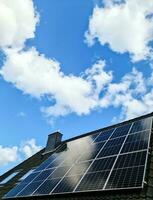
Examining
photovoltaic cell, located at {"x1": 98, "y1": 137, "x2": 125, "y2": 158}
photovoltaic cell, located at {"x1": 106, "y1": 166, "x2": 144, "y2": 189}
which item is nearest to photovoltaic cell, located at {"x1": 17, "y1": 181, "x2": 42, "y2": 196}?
photovoltaic cell, located at {"x1": 98, "y1": 137, "x2": 125, "y2": 158}

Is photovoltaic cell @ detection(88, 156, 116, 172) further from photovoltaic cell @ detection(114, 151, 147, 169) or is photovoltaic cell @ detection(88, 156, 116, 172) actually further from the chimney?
the chimney

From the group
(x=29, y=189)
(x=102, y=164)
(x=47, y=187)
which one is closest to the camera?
(x=102, y=164)

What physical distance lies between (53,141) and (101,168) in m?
14.0

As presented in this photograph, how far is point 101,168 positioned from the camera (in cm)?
1262

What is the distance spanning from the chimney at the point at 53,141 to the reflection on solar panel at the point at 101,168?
22.0 ft

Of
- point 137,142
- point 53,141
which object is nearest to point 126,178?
point 137,142

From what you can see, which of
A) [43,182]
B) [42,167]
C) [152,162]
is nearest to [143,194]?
[152,162]

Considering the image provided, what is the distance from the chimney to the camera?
25.3m

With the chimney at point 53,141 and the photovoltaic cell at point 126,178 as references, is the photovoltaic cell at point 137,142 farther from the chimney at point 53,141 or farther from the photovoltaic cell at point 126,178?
Answer: the chimney at point 53,141

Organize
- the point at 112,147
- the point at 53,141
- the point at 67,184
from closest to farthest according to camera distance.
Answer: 1. the point at 67,184
2. the point at 112,147
3. the point at 53,141

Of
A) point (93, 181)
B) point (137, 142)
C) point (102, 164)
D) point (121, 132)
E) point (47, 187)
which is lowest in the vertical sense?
point (93, 181)

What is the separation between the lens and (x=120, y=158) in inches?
504

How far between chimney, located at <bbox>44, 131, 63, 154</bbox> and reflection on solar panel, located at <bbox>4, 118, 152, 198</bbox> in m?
6.69

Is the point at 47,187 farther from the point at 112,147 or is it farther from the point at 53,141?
the point at 53,141
